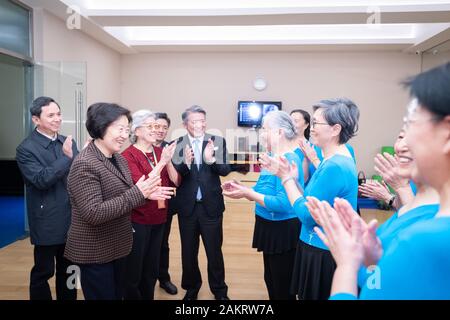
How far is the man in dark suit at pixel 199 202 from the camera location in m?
2.78

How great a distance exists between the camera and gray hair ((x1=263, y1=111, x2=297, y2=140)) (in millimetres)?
2209

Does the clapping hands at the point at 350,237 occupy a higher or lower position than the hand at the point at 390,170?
lower

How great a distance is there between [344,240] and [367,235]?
6 centimetres

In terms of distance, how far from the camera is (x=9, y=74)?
16.5 feet

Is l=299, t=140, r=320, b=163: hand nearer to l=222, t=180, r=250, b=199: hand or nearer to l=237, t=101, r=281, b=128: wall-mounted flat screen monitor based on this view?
l=222, t=180, r=250, b=199: hand

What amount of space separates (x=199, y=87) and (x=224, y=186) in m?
5.91

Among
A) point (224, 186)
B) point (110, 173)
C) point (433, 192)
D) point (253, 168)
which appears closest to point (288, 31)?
point (253, 168)

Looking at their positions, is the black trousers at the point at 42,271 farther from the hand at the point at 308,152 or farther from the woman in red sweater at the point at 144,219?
the hand at the point at 308,152

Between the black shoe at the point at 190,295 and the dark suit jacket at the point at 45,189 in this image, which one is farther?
the black shoe at the point at 190,295

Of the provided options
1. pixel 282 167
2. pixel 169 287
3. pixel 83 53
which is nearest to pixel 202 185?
pixel 169 287

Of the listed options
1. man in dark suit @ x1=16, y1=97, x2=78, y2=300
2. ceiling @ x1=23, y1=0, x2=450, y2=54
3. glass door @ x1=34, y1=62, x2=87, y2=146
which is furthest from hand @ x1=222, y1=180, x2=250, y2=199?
ceiling @ x1=23, y1=0, x2=450, y2=54

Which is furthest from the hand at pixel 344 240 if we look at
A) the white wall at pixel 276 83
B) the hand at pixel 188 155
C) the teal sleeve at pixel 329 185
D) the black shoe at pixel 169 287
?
Result: the white wall at pixel 276 83

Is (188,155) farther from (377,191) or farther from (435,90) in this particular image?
(435,90)

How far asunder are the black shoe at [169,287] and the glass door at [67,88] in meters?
2.37
